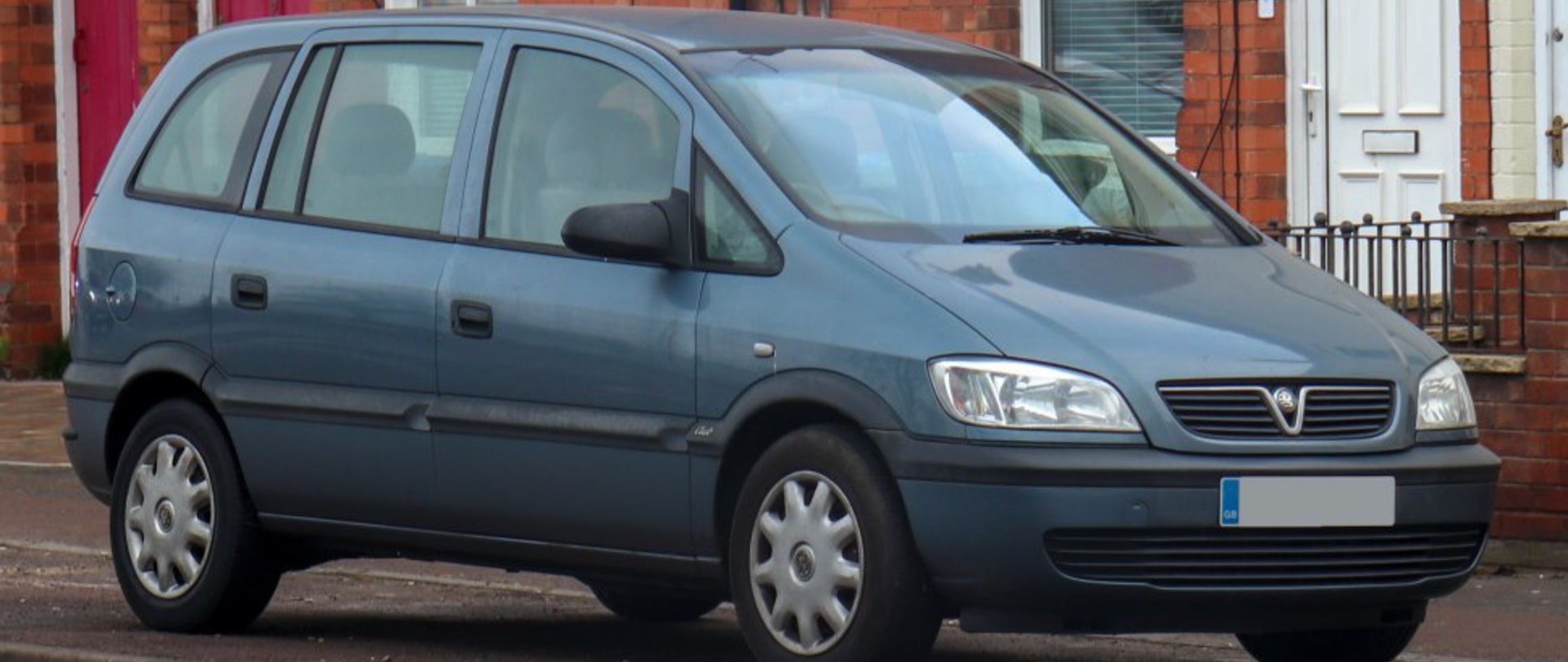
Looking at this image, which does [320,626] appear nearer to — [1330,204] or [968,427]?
[968,427]

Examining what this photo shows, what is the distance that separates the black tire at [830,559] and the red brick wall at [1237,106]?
6984 millimetres

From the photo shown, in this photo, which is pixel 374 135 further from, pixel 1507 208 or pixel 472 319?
pixel 1507 208

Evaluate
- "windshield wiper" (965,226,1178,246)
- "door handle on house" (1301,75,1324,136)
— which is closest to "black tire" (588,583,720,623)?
"windshield wiper" (965,226,1178,246)

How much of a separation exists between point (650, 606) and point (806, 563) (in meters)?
2.10

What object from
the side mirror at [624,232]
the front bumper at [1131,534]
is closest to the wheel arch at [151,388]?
the side mirror at [624,232]

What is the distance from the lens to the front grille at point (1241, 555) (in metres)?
6.69

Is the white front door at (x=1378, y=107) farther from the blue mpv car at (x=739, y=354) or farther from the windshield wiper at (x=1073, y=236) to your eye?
the windshield wiper at (x=1073, y=236)

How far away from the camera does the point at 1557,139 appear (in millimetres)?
12891

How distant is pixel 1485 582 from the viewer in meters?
10.3

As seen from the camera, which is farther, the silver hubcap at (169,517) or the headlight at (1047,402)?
the silver hubcap at (169,517)

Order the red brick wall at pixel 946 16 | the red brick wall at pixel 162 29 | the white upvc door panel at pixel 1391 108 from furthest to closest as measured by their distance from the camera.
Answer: the red brick wall at pixel 162 29 < the red brick wall at pixel 946 16 < the white upvc door panel at pixel 1391 108

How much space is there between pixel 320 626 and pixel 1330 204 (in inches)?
245

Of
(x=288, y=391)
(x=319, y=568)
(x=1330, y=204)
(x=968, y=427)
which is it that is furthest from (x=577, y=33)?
(x=1330, y=204)

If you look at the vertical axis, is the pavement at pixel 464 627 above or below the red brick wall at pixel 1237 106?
below
